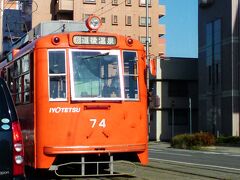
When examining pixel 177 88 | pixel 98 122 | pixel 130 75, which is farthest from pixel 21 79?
pixel 177 88

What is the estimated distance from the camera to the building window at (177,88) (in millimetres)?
62438

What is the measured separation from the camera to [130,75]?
12930 millimetres

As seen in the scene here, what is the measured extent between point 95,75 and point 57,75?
0.85 meters

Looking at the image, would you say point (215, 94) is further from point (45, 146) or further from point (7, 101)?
point (7, 101)

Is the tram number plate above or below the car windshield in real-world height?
below

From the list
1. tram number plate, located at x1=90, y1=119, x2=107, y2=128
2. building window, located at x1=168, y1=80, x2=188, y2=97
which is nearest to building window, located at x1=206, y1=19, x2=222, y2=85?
building window, located at x1=168, y1=80, x2=188, y2=97

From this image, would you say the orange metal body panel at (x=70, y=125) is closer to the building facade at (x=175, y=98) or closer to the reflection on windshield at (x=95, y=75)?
the reflection on windshield at (x=95, y=75)

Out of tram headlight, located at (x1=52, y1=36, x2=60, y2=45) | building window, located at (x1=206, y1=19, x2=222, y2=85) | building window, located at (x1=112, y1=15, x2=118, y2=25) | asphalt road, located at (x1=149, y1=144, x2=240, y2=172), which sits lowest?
asphalt road, located at (x1=149, y1=144, x2=240, y2=172)

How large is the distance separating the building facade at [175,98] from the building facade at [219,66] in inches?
183

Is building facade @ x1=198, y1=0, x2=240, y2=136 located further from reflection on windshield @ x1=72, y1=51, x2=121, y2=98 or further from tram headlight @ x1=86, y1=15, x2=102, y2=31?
reflection on windshield @ x1=72, y1=51, x2=121, y2=98

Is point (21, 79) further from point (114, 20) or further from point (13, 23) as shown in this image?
point (114, 20)

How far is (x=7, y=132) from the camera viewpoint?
7.47m

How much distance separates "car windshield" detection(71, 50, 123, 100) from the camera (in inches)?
490

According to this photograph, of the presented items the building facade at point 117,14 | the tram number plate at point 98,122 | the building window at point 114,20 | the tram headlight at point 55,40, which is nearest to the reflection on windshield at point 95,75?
the tram headlight at point 55,40
